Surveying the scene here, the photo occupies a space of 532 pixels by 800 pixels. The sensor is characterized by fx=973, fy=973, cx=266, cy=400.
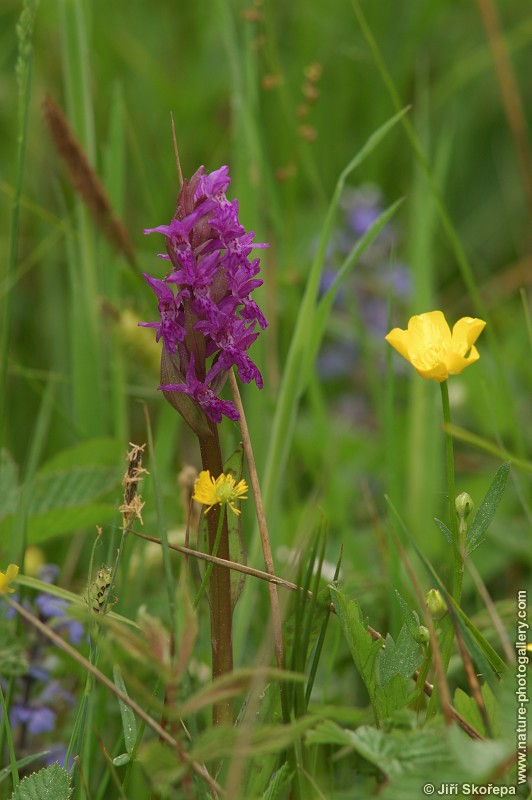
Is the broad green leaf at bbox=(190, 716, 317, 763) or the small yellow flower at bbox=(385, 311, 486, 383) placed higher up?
the small yellow flower at bbox=(385, 311, 486, 383)

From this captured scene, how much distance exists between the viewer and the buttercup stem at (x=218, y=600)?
3.12ft

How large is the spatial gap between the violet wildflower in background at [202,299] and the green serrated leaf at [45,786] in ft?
1.16

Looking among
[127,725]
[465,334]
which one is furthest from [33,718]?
[465,334]

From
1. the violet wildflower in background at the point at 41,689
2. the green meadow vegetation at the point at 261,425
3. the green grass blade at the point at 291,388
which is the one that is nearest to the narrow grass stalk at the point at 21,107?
the green meadow vegetation at the point at 261,425

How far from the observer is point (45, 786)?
94 cm

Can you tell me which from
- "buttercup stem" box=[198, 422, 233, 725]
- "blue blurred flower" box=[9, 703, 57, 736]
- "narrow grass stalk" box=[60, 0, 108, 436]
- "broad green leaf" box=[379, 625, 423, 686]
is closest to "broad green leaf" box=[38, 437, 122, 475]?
"narrow grass stalk" box=[60, 0, 108, 436]

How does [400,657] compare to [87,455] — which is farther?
[87,455]

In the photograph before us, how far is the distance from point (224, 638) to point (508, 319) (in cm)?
216

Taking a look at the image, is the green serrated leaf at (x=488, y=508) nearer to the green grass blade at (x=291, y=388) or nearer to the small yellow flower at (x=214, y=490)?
the small yellow flower at (x=214, y=490)

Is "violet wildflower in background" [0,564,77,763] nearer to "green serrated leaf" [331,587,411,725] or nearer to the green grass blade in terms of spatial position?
the green grass blade

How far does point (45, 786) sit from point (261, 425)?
0.87 meters

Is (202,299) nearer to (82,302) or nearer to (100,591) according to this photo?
(100,591)

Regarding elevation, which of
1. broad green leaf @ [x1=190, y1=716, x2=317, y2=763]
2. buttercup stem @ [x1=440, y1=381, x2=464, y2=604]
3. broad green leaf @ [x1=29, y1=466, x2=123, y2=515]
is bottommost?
broad green leaf @ [x1=190, y1=716, x2=317, y2=763]

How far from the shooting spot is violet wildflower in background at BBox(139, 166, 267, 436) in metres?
0.92
